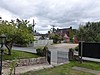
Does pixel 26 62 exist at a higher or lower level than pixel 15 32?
lower

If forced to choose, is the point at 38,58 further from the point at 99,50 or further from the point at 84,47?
the point at 99,50

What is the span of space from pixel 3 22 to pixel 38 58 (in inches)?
172

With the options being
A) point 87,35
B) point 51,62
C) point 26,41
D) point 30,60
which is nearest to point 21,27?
point 26,41

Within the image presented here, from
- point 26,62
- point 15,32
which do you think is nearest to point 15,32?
point 15,32

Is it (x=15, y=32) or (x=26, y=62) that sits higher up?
(x=15, y=32)

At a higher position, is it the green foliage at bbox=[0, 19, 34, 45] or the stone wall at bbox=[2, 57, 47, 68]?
the green foliage at bbox=[0, 19, 34, 45]

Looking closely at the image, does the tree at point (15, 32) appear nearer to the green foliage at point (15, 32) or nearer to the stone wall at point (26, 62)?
the green foliage at point (15, 32)

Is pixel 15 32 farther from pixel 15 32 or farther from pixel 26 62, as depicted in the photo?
pixel 26 62

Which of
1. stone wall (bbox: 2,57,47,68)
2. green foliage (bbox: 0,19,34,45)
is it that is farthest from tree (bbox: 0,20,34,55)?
stone wall (bbox: 2,57,47,68)

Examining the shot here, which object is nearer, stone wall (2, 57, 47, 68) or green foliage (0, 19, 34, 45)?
stone wall (2, 57, 47, 68)

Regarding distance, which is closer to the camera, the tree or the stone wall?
the stone wall

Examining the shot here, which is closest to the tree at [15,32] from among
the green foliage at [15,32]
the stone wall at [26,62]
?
the green foliage at [15,32]

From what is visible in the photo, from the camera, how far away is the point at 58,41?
3822 cm

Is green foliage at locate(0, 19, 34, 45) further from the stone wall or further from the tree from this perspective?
the stone wall
